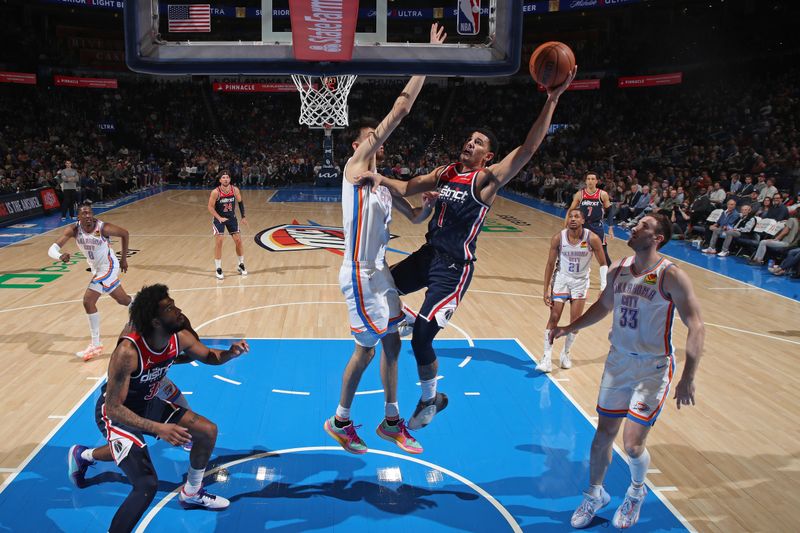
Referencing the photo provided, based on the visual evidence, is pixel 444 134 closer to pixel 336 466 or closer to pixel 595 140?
pixel 595 140

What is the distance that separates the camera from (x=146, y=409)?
443 centimetres

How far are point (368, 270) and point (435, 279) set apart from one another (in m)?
0.47

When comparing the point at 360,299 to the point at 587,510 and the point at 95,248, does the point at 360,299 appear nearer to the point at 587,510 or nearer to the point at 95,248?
the point at 587,510

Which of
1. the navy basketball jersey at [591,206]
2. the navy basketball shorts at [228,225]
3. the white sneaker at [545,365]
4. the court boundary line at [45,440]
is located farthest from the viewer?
the navy basketball shorts at [228,225]

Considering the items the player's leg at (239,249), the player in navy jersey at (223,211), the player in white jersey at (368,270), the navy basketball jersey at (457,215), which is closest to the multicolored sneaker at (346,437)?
the player in white jersey at (368,270)

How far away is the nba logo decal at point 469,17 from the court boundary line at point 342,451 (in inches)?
125

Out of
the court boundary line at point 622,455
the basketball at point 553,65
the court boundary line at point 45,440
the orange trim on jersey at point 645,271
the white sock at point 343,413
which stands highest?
the basketball at point 553,65

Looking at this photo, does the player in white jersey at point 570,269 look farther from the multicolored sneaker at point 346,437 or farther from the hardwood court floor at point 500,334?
the multicolored sneaker at point 346,437

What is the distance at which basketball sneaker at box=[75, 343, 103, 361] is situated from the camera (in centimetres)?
737

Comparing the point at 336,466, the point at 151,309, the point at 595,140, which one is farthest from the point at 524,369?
the point at 595,140

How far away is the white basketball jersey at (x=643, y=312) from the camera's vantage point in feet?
13.7

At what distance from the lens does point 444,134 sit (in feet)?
118

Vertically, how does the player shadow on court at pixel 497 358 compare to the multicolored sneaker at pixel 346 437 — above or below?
below

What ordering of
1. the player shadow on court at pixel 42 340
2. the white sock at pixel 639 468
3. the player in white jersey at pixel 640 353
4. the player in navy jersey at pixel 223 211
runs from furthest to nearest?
the player in navy jersey at pixel 223 211 < the player shadow on court at pixel 42 340 < the white sock at pixel 639 468 < the player in white jersey at pixel 640 353
